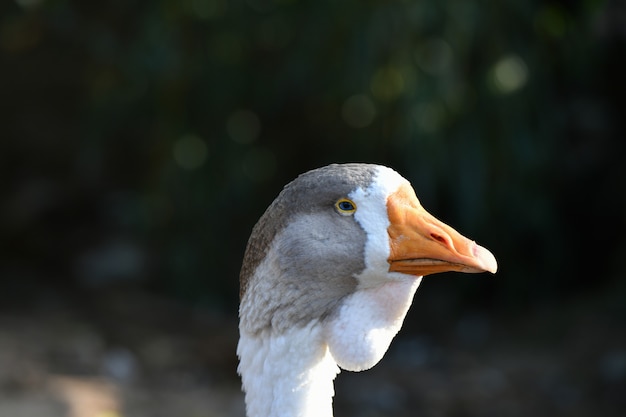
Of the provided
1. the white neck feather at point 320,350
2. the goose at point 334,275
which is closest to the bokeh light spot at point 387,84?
the goose at point 334,275

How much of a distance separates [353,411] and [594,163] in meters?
2.73

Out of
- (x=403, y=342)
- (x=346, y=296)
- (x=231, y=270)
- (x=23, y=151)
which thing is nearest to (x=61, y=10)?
(x=23, y=151)

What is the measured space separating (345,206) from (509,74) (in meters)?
3.71

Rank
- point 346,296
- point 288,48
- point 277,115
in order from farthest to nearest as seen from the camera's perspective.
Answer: point 277,115 → point 288,48 → point 346,296

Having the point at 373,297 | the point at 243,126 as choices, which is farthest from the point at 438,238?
the point at 243,126

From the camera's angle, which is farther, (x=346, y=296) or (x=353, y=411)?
(x=353, y=411)

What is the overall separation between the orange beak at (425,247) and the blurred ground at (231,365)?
2.98 meters

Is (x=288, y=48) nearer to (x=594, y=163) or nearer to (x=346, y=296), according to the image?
(x=594, y=163)

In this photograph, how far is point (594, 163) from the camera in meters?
6.71

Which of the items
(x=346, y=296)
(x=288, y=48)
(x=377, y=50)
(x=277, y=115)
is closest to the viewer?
(x=346, y=296)

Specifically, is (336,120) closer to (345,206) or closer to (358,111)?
(358,111)

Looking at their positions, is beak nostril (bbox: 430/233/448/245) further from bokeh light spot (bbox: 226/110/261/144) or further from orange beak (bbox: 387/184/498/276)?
bokeh light spot (bbox: 226/110/261/144)

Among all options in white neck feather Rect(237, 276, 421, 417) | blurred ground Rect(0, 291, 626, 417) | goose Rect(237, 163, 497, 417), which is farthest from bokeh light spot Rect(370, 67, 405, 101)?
white neck feather Rect(237, 276, 421, 417)

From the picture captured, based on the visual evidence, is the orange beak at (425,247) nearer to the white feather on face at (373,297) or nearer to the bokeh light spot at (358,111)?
the white feather on face at (373,297)
